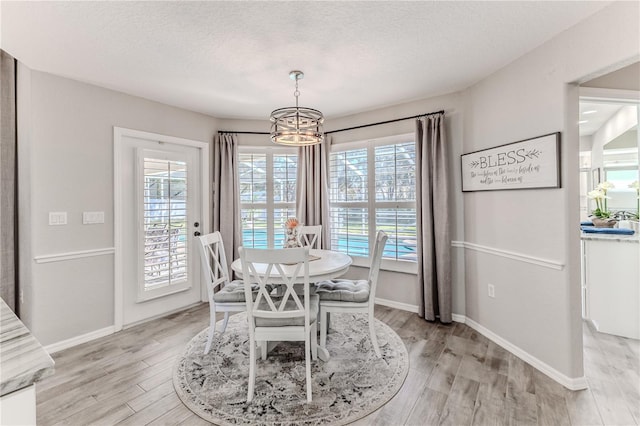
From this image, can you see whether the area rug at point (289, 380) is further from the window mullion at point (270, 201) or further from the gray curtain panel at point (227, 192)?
the window mullion at point (270, 201)

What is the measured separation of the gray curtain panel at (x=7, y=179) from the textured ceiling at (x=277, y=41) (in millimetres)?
239

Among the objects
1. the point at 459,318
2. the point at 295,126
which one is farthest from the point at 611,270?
the point at 295,126

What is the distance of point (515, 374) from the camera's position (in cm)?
219

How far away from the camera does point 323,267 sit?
2385 mm

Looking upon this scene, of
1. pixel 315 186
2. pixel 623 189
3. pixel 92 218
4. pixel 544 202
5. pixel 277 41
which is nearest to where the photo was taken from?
pixel 277 41

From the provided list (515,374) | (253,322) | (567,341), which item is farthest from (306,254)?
(567,341)

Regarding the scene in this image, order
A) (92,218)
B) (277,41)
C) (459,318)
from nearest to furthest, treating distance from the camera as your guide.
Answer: (277,41)
(92,218)
(459,318)

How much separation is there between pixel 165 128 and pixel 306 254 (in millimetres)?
2637

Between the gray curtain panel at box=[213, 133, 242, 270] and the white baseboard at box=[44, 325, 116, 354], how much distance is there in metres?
1.40

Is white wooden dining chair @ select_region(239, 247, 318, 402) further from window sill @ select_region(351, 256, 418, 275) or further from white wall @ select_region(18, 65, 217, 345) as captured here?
white wall @ select_region(18, 65, 217, 345)

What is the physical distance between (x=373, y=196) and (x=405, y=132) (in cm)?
86

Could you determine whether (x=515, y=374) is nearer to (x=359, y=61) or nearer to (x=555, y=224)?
(x=555, y=224)

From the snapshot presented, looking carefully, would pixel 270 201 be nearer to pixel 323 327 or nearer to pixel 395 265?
pixel 395 265

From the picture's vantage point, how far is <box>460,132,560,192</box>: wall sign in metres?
2.16
